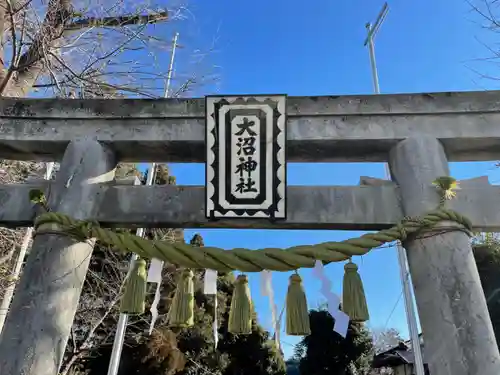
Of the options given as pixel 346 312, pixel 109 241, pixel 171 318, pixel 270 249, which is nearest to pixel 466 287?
pixel 346 312

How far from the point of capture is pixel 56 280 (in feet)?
8.66

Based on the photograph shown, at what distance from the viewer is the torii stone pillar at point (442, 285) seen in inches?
91.6

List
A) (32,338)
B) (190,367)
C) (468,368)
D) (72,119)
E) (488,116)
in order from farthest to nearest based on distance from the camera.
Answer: (190,367)
(72,119)
(488,116)
(32,338)
(468,368)

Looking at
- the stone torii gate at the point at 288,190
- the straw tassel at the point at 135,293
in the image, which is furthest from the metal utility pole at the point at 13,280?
the straw tassel at the point at 135,293

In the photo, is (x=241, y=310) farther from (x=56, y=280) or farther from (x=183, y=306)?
(x=56, y=280)

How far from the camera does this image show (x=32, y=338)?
97.0 inches

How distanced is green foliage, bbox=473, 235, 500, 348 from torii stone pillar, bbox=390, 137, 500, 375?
864 cm

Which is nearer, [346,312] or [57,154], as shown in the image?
[346,312]

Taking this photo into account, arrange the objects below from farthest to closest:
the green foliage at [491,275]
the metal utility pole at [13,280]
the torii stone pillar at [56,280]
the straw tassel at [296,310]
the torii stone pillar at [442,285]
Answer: the green foliage at [491,275] < the metal utility pole at [13,280] < the straw tassel at [296,310] < the torii stone pillar at [56,280] < the torii stone pillar at [442,285]

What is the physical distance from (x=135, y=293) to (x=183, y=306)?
0.31 metres

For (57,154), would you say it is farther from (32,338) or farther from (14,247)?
(14,247)

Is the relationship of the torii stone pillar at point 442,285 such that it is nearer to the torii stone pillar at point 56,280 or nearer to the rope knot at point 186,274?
the rope knot at point 186,274

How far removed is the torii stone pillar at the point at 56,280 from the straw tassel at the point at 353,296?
167 centimetres

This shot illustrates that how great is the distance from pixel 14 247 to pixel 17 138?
19.2ft
